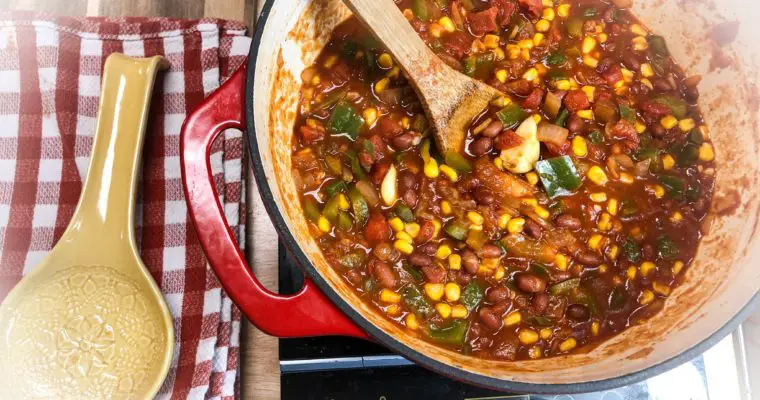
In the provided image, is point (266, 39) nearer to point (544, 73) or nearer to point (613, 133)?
point (544, 73)

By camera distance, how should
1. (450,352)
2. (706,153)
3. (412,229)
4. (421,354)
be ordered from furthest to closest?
(706,153) → (412,229) → (450,352) → (421,354)

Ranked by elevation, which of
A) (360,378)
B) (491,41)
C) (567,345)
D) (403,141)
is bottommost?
(360,378)

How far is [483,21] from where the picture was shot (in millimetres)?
2445

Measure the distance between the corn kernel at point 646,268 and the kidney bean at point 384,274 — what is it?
3.06ft

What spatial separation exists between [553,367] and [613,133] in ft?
3.04

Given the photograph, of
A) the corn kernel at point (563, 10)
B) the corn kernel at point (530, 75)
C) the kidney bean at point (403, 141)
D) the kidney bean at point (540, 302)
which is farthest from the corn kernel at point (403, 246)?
the corn kernel at point (563, 10)

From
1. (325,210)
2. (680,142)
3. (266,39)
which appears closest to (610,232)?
(680,142)

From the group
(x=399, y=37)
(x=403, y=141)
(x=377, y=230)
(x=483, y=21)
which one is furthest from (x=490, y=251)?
(x=483, y=21)

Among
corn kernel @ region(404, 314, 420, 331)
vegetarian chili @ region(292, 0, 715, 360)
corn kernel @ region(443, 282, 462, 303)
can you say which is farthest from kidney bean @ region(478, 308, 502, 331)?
corn kernel @ region(404, 314, 420, 331)

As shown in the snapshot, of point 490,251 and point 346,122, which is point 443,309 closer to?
point 490,251

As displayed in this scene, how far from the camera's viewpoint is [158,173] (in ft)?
8.52

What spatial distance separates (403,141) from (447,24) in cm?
55

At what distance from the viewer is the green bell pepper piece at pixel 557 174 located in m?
2.27

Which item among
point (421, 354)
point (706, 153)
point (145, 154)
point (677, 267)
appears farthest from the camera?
point (145, 154)
